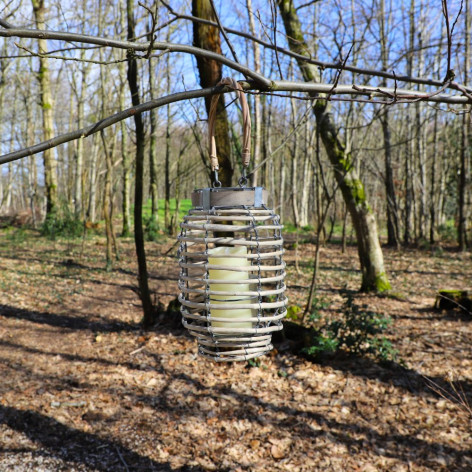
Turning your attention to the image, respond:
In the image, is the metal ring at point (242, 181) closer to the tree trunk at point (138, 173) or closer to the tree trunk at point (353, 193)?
the tree trunk at point (138, 173)

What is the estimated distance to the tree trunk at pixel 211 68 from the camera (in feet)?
13.4

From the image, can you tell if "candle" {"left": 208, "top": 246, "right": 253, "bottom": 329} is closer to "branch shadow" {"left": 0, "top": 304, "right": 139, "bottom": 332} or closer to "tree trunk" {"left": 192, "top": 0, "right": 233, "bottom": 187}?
"tree trunk" {"left": 192, "top": 0, "right": 233, "bottom": 187}

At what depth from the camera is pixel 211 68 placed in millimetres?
4086

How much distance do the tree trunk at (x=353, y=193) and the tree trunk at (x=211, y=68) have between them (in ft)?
10.2

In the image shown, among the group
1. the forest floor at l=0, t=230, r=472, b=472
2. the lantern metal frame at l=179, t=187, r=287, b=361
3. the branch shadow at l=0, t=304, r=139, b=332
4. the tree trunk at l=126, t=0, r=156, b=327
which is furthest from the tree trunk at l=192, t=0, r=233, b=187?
the branch shadow at l=0, t=304, r=139, b=332

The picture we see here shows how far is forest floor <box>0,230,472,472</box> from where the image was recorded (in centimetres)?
365

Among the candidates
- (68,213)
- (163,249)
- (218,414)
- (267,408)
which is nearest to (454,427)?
(267,408)

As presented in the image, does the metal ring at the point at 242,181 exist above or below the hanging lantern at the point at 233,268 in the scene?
above

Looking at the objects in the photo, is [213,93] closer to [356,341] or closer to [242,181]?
[242,181]

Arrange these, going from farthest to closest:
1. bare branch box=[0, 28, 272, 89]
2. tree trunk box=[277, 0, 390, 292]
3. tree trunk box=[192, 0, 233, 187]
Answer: tree trunk box=[277, 0, 390, 292] < tree trunk box=[192, 0, 233, 187] < bare branch box=[0, 28, 272, 89]

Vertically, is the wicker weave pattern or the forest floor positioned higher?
the wicker weave pattern

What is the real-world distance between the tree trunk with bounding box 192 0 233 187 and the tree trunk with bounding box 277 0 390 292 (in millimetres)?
3122

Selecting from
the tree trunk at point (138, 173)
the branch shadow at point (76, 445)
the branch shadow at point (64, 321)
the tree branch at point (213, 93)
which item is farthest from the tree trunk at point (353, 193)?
the tree branch at point (213, 93)

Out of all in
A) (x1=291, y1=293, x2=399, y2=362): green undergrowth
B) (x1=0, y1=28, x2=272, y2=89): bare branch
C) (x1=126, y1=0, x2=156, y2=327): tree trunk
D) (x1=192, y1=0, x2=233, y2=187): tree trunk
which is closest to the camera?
(x1=0, y1=28, x2=272, y2=89): bare branch
